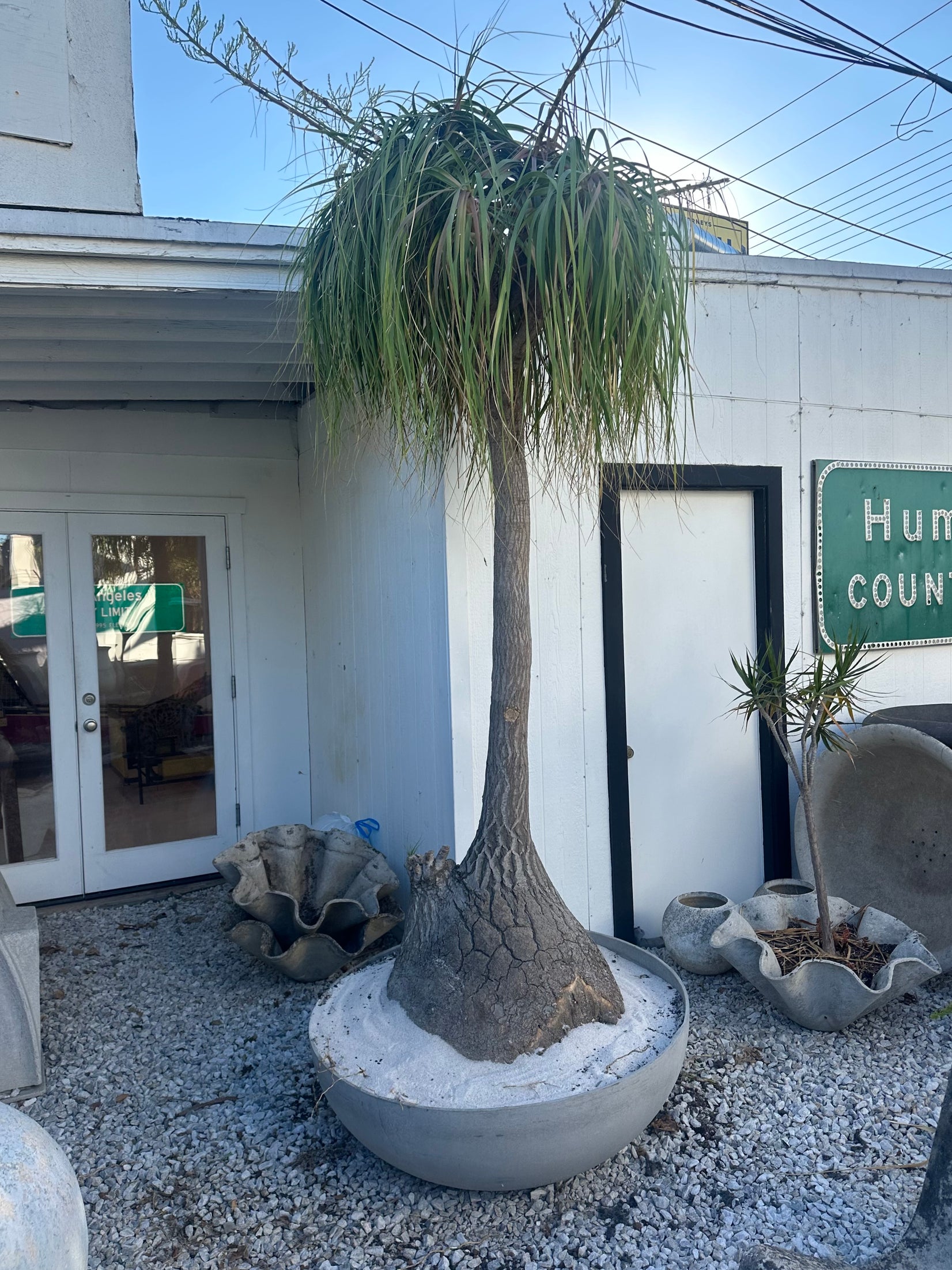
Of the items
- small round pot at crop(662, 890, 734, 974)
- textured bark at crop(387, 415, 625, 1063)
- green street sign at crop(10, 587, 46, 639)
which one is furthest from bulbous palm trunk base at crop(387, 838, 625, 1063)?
green street sign at crop(10, 587, 46, 639)

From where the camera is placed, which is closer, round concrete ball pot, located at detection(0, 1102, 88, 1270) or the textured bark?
round concrete ball pot, located at detection(0, 1102, 88, 1270)

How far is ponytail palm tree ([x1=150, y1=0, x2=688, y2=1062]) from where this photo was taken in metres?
2.01

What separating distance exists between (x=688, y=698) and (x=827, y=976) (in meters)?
1.22

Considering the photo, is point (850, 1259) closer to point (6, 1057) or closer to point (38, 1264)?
point (38, 1264)

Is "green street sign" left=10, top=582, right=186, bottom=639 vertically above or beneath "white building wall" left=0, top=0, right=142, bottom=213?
beneath

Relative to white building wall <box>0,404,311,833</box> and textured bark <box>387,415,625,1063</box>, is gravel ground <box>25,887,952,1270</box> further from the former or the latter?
white building wall <box>0,404,311,833</box>

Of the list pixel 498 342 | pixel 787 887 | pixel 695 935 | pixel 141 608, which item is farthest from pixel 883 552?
pixel 141 608

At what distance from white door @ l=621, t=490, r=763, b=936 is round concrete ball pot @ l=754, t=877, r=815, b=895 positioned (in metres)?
0.28

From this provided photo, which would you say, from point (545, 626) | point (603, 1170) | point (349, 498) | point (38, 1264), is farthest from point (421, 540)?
point (38, 1264)

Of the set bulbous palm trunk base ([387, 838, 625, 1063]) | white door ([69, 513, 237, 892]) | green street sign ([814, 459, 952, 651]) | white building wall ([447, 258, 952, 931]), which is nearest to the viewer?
bulbous palm trunk base ([387, 838, 625, 1063])

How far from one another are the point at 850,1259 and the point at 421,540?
2.39 meters

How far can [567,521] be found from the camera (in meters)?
3.41

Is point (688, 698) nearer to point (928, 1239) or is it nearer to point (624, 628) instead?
point (624, 628)

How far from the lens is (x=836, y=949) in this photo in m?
3.08
